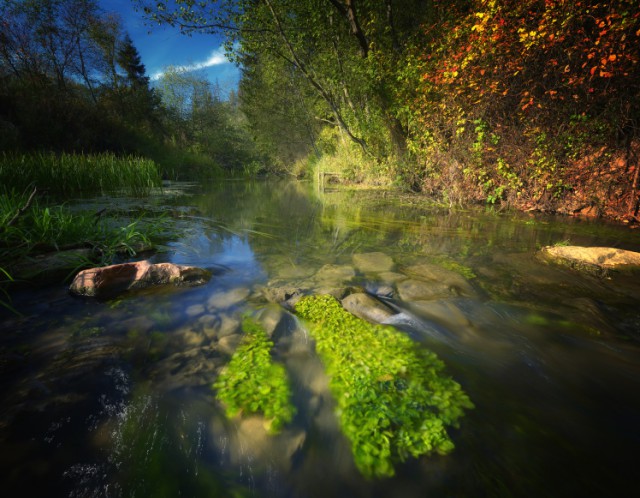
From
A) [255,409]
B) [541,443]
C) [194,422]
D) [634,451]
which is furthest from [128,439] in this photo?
[634,451]

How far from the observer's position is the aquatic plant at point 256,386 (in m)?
1.68

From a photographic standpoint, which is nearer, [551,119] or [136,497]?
[136,497]

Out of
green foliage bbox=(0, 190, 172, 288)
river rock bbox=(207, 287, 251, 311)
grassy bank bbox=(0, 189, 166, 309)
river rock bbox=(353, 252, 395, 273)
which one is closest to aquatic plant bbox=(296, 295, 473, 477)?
river rock bbox=(207, 287, 251, 311)

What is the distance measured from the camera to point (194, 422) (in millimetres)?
1615

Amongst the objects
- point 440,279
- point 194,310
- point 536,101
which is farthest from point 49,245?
point 536,101

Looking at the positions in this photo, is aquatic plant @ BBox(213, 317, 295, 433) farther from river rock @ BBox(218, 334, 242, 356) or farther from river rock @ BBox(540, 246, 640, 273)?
river rock @ BBox(540, 246, 640, 273)

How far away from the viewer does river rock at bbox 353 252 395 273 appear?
159 inches

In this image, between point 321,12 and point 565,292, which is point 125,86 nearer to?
point 321,12

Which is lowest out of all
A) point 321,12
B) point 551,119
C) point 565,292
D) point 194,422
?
point 194,422

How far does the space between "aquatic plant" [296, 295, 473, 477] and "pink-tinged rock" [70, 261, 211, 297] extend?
6.06 ft

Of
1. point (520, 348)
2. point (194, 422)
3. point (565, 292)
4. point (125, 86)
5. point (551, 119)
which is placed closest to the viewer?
point (194, 422)

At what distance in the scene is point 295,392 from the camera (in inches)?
73.0

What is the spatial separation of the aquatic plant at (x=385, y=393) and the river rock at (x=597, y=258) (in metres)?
3.50

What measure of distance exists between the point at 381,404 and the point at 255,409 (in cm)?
78
